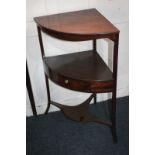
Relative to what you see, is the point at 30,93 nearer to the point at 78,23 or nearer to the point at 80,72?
the point at 80,72

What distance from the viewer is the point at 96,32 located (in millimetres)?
1280

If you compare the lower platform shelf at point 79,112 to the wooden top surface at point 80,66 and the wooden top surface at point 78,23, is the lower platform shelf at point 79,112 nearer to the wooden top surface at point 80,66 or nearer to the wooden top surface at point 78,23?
the wooden top surface at point 80,66

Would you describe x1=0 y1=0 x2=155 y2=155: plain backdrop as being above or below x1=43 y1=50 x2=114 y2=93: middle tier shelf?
above

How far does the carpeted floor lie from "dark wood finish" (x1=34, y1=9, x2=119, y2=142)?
85 mm

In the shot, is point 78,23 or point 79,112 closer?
point 78,23

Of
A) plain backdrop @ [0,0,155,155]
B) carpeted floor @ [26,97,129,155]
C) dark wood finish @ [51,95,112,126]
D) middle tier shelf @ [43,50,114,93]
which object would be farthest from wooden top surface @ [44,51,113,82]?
plain backdrop @ [0,0,155,155]

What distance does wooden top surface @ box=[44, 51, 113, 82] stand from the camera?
1478 mm

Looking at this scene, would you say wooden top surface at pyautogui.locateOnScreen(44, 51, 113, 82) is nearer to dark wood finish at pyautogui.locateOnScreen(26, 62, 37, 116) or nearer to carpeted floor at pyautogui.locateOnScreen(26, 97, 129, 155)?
dark wood finish at pyautogui.locateOnScreen(26, 62, 37, 116)

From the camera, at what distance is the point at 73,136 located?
5.72 ft

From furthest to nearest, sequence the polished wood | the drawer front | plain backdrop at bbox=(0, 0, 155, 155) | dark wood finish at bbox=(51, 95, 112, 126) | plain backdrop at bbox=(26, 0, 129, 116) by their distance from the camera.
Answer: dark wood finish at bbox=(51, 95, 112, 126), plain backdrop at bbox=(26, 0, 129, 116), the drawer front, the polished wood, plain backdrop at bbox=(0, 0, 155, 155)

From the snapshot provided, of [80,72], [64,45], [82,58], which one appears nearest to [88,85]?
[80,72]

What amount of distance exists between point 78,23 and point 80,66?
293 millimetres
